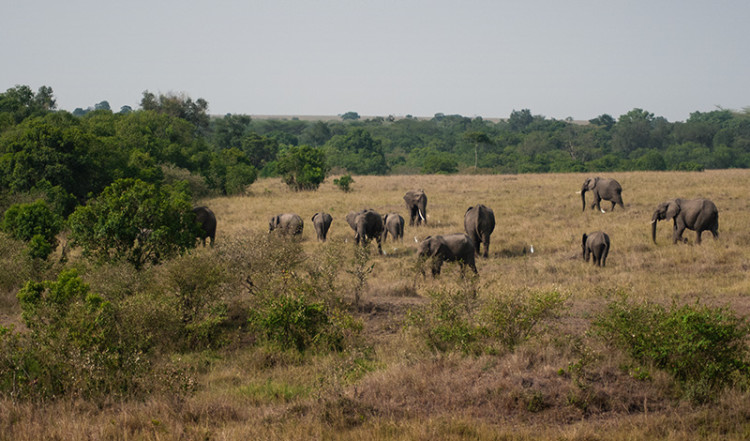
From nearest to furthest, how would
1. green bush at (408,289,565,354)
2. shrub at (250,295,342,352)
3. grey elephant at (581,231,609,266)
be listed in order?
green bush at (408,289,565,354) → shrub at (250,295,342,352) → grey elephant at (581,231,609,266)

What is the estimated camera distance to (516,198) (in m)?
31.9

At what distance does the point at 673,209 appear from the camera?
60.4 ft

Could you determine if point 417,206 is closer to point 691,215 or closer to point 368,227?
point 368,227

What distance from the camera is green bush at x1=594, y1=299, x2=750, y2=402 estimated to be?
23.7 ft

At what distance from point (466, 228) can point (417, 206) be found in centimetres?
656

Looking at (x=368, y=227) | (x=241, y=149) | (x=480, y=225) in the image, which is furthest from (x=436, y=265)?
(x=241, y=149)

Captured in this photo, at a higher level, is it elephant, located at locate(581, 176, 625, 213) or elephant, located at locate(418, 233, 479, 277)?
elephant, located at locate(581, 176, 625, 213)

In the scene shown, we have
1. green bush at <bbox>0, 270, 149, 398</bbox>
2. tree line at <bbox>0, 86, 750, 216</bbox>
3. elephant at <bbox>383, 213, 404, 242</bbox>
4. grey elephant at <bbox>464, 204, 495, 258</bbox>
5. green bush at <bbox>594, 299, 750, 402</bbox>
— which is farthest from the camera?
tree line at <bbox>0, 86, 750, 216</bbox>

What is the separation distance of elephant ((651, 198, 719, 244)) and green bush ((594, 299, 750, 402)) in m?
11.0

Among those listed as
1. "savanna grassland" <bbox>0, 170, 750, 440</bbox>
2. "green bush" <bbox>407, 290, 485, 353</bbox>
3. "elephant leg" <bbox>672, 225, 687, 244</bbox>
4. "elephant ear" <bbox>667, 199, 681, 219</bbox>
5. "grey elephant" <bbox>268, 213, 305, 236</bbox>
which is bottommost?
"savanna grassland" <bbox>0, 170, 750, 440</bbox>

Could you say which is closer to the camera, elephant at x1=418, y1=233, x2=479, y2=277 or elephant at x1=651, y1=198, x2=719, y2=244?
elephant at x1=418, y1=233, x2=479, y2=277

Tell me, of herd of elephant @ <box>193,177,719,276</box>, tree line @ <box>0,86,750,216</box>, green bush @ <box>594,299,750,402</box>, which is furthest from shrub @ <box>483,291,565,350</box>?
tree line @ <box>0,86,750,216</box>

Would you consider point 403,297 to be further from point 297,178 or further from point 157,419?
point 297,178

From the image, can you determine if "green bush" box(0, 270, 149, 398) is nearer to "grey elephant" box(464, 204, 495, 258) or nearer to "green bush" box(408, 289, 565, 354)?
"green bush" box(408, 289, 565, 354)
